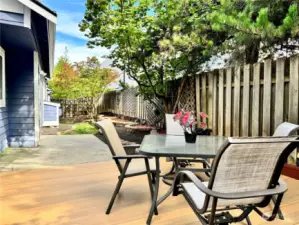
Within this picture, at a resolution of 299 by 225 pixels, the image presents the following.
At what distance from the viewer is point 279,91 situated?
3.52 metres

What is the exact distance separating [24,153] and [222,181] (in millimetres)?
4522

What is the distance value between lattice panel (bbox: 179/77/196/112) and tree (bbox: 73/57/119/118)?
7.95 meters

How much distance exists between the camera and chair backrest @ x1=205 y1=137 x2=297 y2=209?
55.9 inches

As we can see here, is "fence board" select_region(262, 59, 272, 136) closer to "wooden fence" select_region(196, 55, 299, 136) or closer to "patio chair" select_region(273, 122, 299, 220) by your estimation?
"wooden fence" select_region(196, 55, 299, 136)

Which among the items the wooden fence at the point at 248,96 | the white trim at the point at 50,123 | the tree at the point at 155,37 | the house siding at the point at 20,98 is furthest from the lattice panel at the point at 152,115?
the white trim at the point at 50,123

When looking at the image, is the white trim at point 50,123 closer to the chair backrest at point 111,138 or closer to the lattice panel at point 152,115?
the lattice panel at point 152,115

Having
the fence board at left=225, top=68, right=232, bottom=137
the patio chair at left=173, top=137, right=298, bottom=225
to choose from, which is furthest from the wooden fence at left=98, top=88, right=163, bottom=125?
the patio chair at left=173, top=137, right=298, bottom=225

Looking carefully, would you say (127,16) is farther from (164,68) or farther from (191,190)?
(191,190)

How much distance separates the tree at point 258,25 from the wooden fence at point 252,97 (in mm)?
389

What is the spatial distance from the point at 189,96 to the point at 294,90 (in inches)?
102

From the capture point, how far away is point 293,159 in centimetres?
353

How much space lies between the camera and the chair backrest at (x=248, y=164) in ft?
4.66

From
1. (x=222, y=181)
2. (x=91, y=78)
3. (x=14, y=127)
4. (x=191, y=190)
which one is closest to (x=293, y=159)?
(x=191, y=190)

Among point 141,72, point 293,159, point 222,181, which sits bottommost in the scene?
point 293,159
